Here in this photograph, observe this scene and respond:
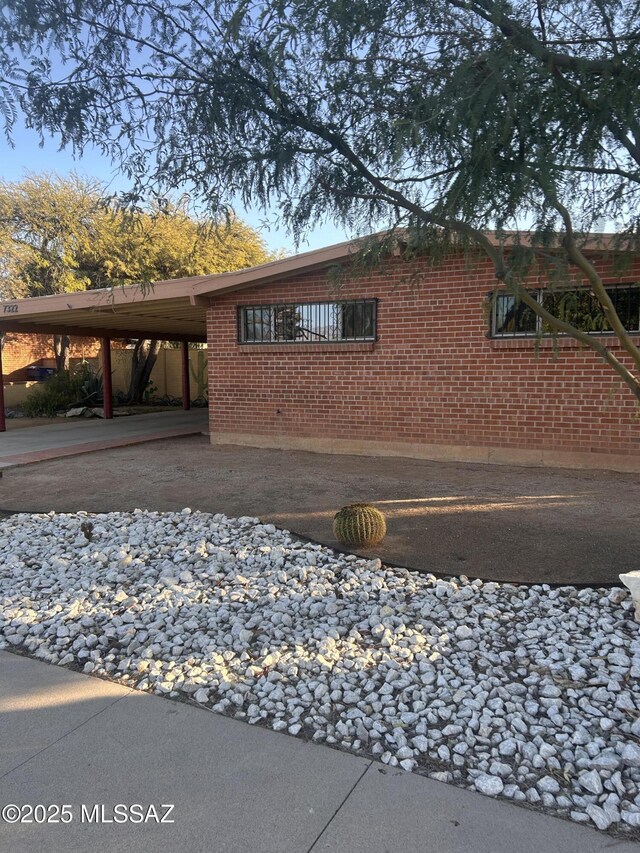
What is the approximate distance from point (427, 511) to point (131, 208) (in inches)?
163

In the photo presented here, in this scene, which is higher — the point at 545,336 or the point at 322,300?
the point at 322,300

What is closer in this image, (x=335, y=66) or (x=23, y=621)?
(x=23, y=621)

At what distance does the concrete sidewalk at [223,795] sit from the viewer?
2182 millimetres

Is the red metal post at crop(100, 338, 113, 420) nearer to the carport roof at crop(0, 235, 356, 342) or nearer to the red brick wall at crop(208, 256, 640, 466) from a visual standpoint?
the carport roof at crop(0, 235, 356, 342)

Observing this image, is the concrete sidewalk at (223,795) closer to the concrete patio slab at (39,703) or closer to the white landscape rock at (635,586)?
the concrete patio slab at (39,703)

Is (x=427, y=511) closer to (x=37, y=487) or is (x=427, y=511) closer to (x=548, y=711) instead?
(x=548, y=711)

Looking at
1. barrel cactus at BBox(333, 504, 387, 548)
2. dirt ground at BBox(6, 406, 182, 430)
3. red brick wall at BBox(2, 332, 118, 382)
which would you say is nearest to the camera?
barrel cactus at BBox(333, 504, 387, 548)

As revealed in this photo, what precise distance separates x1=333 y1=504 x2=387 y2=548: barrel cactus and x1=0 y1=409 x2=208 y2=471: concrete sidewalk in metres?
7.01

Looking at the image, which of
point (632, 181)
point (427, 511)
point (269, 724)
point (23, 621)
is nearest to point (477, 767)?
point (269, 724)

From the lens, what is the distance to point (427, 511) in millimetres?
6531

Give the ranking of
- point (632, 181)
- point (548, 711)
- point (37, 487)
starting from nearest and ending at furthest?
point (548, 711), point (632, 181), point (37, 487)

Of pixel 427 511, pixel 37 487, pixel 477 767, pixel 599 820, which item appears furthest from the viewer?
pixel 37 487

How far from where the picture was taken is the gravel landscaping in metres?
2.63

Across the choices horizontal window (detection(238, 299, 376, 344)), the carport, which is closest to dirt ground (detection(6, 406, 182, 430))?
the carport
